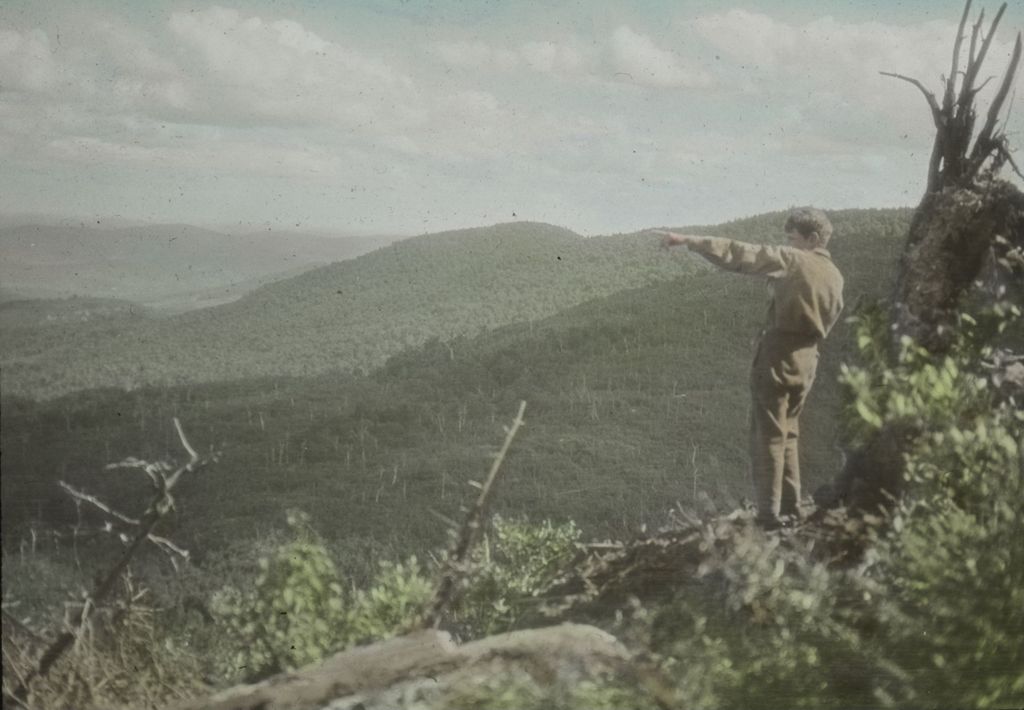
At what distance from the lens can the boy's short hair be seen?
4.24 meters

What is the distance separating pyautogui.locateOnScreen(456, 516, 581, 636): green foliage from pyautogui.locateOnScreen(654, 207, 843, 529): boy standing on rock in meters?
0.99

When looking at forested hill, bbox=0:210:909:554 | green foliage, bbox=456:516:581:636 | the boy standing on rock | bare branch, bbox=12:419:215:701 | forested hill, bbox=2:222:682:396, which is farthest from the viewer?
the boy standing on rock

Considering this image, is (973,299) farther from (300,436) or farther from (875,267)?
(300,436)

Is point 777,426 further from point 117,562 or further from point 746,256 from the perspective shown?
point 117,562

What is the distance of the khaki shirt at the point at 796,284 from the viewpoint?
4.08 metres

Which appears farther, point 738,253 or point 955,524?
point 955,524

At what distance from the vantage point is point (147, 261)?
13.4 ft

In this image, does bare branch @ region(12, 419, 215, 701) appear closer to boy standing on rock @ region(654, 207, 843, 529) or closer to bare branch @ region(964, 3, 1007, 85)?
boy standing on rock @ region(654, 207, 843, 529)

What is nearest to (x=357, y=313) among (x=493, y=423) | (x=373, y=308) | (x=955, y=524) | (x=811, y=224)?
(x=373, y=308)

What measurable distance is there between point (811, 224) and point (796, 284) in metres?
0.30

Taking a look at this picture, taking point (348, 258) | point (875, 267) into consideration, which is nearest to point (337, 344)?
point (348, 258)

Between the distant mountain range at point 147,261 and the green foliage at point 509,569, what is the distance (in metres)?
1.49

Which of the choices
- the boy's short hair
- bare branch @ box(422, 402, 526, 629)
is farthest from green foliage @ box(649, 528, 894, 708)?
the boy's short hair

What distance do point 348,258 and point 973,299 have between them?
3157mm
